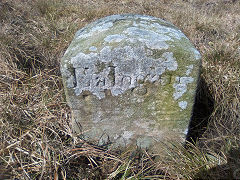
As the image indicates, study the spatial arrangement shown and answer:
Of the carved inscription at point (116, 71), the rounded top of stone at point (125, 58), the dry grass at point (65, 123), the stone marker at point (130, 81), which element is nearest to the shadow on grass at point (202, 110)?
the dry grass at point (65, 123)

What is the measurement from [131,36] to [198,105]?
5.13 ft

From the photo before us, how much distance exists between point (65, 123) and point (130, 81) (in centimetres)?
98

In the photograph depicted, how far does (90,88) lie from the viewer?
1.73 metres

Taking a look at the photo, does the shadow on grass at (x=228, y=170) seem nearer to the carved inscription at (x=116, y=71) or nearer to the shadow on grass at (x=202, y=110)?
the shadow on grass at (x=202, y=110)

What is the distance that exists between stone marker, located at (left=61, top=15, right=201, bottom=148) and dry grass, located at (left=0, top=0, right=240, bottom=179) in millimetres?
220

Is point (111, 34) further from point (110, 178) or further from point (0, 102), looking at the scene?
point (0, 102)

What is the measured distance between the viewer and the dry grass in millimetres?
1759

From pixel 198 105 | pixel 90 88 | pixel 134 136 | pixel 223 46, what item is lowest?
pixel 198 105

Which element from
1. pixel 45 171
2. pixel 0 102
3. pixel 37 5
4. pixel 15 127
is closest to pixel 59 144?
Answer: pixel 45 171

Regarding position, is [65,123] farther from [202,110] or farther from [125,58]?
[202,110]

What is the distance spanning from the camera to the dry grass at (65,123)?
1.76 meters

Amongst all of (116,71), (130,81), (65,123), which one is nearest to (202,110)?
(130,81)

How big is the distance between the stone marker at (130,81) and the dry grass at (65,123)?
0.22 meters

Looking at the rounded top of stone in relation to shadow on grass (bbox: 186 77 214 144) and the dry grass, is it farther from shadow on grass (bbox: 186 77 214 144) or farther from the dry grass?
shadow on grass (bbox: 186 77 214 144)
